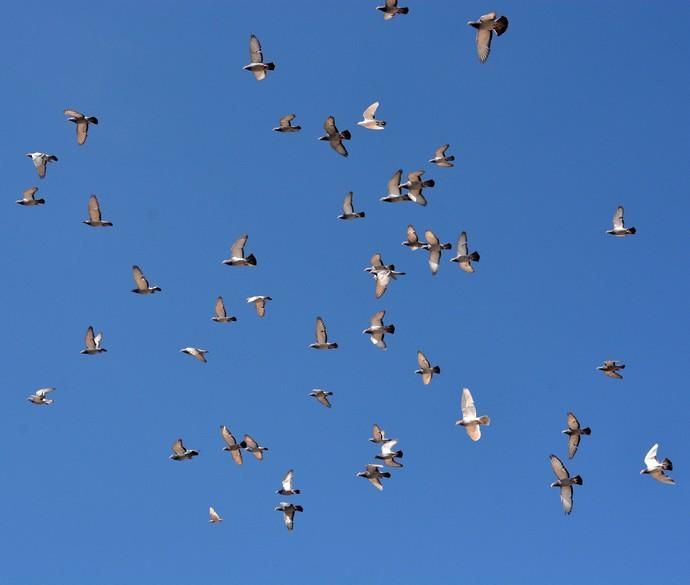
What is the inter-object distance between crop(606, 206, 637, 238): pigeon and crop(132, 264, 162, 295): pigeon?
15.8m

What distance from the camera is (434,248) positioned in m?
56.3

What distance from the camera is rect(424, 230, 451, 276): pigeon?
56000mm

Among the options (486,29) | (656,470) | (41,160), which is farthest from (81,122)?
(656,470)

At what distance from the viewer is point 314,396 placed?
57.1 metres

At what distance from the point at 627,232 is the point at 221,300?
14.1m

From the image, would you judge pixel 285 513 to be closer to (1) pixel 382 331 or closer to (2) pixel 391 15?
(1) pixel 382 331

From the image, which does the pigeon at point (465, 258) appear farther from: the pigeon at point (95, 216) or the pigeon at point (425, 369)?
the pigeon at point (95, 216)

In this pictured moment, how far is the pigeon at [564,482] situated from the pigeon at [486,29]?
44.3ft

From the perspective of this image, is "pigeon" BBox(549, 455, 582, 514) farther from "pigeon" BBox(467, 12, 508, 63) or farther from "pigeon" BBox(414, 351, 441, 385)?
"pigeon" BBox(467, 12, 508, 63)

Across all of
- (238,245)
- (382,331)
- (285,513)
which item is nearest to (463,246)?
(382,331)

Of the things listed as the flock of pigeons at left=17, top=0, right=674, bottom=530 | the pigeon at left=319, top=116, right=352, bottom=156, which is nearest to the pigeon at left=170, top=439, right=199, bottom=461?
the flock of pigeons at left=17, top=0, right=674, bottom=530

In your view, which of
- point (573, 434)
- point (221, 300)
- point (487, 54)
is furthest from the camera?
point (221, 300)

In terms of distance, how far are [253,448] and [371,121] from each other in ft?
40.3

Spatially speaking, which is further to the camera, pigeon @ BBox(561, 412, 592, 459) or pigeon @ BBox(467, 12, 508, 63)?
pigeon @ BBox(561, 412, 592, 459)
